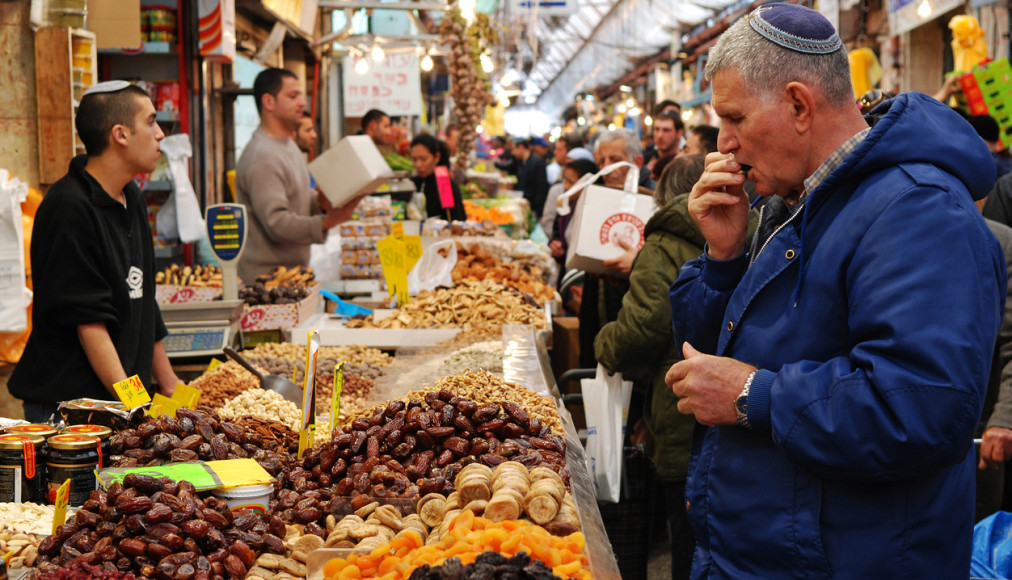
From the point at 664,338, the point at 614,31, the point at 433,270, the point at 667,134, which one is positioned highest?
the point at 614,31

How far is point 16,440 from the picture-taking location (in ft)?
7.57

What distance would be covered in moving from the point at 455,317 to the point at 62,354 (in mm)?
2320

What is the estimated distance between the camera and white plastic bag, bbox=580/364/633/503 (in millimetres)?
3785

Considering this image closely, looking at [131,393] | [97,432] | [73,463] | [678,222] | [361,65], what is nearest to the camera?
[73,463]

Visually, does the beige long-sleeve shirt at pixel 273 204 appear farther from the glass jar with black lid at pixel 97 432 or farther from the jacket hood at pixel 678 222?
the glass jar with black lid at pixel 97 432

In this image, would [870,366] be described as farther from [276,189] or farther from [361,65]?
[361,65]

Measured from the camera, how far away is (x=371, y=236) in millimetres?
7176

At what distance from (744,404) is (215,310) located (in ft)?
11.6

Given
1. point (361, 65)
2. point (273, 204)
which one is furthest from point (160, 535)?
point (361, 65)

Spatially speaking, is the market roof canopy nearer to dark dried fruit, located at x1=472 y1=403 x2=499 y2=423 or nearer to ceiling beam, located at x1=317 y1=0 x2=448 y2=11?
ceiling beam, located at x1=317 y1=0 x2=448 y2=11

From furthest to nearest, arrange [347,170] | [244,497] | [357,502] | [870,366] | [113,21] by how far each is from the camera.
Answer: [347,170] < [113,21] < [244,497] < [357,502] < [870,366]

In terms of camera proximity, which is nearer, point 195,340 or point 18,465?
point 18,465

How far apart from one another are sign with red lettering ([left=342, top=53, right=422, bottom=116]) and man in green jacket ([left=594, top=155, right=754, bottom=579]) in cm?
Answer: 855

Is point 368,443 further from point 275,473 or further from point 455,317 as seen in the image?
point 455,317
